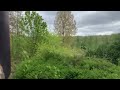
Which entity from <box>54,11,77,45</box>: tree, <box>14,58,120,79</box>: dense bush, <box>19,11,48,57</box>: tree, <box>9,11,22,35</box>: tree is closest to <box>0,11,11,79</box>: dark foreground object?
<box>14,58,120,79</box>: dense bush

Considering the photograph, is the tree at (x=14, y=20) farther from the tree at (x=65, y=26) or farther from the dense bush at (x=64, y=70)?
the tree at (x=65, y=26)

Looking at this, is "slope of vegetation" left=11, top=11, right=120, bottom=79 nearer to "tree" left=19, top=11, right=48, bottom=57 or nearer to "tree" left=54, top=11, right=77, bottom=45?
"tree" left=19, top=11, right=48, bottom=57

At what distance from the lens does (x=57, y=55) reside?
913 cm

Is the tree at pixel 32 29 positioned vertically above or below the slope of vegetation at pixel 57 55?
above

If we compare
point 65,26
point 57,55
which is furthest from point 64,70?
point 65,26

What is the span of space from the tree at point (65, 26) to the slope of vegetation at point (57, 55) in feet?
0.60

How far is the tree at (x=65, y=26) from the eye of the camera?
30.2 feet

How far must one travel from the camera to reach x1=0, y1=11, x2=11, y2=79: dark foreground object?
770cm

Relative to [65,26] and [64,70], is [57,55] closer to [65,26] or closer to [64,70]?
[64,70]

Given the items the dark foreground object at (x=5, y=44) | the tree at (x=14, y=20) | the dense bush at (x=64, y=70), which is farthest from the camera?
the tree at (x=14, y=20)

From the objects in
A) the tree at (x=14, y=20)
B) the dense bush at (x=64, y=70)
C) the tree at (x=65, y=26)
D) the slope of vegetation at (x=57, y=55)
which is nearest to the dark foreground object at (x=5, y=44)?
the slope of vegetation at (x=57, y=55)

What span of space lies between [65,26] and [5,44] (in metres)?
2.45

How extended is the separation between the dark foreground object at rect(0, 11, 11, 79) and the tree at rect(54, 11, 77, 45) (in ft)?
5.94
